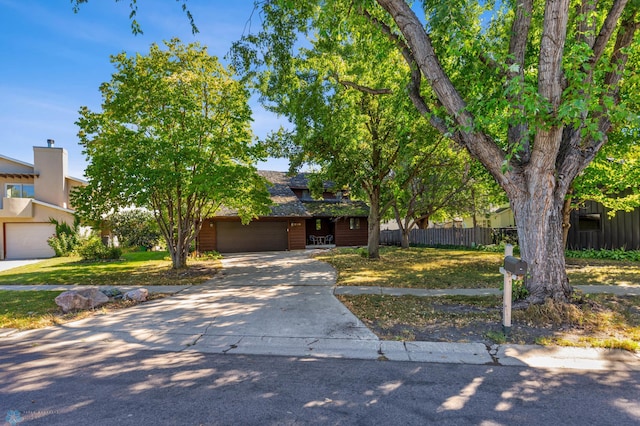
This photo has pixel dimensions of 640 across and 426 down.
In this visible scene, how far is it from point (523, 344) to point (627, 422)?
72.1 inches

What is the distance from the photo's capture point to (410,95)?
6.85m

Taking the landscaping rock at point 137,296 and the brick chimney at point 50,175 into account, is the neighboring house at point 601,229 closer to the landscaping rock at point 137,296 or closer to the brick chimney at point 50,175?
the landscaping rock at point 137,296

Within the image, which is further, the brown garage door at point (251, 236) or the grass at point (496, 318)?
the brown garage door at point (251, 236)

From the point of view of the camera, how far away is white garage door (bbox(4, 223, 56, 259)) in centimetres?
2112

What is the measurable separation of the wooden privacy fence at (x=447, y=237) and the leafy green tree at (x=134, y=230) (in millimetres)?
17677

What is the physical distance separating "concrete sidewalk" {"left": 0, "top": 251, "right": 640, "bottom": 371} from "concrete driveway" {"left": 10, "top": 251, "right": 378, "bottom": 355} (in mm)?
14

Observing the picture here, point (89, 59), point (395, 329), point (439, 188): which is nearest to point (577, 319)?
point (395, 329)

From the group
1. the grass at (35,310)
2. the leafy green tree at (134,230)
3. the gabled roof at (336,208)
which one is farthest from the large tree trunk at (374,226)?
the leafy green tree at (134,230)

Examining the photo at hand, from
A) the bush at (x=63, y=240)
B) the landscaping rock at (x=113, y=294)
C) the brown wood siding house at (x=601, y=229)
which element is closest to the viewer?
the landscaping rock at (x=113, y=294)

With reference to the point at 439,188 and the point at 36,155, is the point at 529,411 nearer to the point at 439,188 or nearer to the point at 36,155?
the point at 439,188

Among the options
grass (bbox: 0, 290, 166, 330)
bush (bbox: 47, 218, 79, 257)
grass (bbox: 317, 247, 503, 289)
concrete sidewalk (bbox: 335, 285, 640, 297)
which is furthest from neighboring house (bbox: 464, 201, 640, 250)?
bush (bbox: 47, 218, 79, 257)

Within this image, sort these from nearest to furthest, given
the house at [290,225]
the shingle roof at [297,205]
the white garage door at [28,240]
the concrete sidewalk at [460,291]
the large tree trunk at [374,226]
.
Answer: the concrete sidewalk at [460,291], the large tree trunk at [374,226], the white garage door at [28,240], the house at [290,225], the shingle roof at [297,205]

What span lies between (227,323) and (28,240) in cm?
2308

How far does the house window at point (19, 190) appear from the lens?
21.4m
